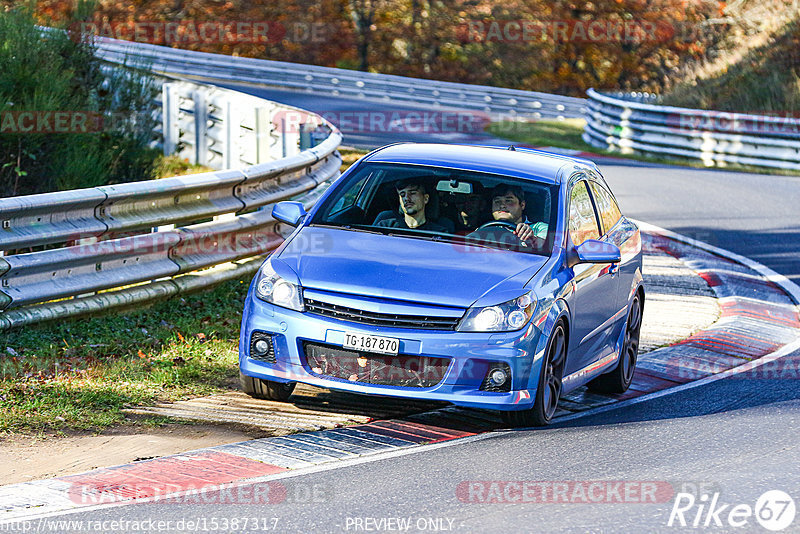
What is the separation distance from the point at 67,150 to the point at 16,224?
4.89 meters

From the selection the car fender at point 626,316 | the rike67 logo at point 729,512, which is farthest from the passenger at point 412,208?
the rike67 logo at point 729,512

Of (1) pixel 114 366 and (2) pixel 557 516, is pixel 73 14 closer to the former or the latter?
(1) pixel 114 366

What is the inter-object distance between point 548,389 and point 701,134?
20879mm

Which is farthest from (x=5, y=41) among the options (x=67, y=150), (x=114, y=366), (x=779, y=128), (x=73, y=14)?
(x=779, y=128)

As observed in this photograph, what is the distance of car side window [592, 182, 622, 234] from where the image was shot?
363 inches

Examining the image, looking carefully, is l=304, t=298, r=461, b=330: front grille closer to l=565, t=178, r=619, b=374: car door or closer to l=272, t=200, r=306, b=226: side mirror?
l=565, t=178, r=619, b=374: car door

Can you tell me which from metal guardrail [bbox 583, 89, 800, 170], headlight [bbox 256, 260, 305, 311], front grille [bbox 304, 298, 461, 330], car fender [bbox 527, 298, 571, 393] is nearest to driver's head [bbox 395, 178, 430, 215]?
headlight [bbox 256, 260, 305, 311]

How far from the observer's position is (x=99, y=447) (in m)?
6.80

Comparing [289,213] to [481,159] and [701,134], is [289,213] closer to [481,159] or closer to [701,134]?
[481,159]

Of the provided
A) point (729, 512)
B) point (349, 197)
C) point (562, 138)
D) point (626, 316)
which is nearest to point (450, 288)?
point (349, 197)

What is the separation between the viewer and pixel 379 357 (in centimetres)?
721

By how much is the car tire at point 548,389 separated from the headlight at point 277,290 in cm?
146

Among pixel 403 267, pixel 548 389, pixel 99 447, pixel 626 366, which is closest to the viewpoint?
pixel 99 447

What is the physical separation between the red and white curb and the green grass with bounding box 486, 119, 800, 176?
586 inches
